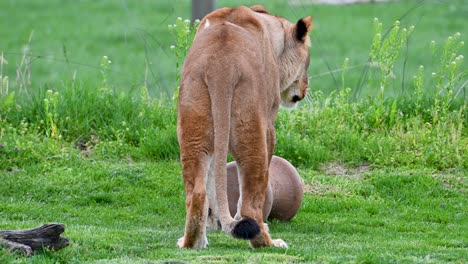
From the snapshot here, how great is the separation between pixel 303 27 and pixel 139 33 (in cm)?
1088

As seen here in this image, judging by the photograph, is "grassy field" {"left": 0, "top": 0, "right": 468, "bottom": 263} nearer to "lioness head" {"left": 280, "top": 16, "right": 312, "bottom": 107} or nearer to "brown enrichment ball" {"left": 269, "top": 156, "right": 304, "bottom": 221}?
"brown enrichment ball" {"left": 269, "top": 156, "right": 304, "bottom": 221}

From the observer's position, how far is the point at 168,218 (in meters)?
10.4

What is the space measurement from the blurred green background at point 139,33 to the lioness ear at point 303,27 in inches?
357

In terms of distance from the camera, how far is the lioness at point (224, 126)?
8.34 meters

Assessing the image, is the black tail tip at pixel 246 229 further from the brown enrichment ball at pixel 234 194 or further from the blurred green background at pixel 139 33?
the blurred green background at pixel 139 33

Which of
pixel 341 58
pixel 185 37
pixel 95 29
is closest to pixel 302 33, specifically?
pixel 185 37

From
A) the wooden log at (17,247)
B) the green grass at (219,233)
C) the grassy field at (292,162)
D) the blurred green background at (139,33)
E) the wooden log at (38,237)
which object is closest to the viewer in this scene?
the wooden log at (17,247)

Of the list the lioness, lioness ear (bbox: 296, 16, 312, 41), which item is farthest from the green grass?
lioness ear (bbox: 296, 16, 312, 41)

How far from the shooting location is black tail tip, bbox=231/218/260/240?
803cm

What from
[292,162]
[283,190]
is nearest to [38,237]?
[283,190]

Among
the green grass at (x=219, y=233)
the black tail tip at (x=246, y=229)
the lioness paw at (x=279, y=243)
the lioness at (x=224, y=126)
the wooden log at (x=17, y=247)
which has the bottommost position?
the green grass at (x=219, y=233)

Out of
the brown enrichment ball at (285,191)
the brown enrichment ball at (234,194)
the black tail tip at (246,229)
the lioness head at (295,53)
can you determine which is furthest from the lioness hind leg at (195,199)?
the lioness head at (295,53)

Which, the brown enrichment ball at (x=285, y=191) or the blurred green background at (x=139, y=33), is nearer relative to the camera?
the brown enrichment ball at (x=285, y=191)

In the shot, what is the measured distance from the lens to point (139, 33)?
20.5 m
